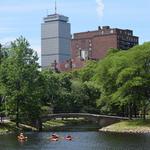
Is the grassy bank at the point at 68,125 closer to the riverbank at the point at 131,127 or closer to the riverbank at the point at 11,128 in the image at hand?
the riverbank at the point at 11,128

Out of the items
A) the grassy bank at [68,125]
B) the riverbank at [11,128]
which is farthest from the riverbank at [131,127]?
the grassy bank at [68,125]

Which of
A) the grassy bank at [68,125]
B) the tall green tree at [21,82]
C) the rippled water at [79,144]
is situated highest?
the tall green tree at [21,82]

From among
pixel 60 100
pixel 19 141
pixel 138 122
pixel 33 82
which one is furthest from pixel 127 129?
pixel 60 100

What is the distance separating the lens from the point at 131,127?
4198 inches

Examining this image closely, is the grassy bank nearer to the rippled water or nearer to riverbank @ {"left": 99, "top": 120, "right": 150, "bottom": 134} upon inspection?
riverbank @ {"left": 99, "top": 120, "right": 150, "bottom": 134}

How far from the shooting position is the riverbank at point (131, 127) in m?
104

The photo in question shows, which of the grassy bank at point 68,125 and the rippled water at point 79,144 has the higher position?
A: the grassy bank at point 68,125

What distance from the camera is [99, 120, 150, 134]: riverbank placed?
104188 mm

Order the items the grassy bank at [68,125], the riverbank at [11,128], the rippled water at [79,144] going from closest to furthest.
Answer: the rippled water at [79,144] → the riverbank at [11,128] → the grassy bank at [68,125]

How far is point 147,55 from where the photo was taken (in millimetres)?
108062

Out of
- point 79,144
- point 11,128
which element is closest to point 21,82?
point 11,128

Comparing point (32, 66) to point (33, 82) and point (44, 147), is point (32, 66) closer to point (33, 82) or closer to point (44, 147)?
point (33, 82)

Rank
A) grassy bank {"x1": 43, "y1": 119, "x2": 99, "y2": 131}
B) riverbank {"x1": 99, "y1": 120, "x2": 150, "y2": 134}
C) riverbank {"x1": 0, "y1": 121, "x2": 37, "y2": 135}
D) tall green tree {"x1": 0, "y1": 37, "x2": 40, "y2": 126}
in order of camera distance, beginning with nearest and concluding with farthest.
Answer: riverbank {"x1": 0, "y1": 121, "x2": 37, "y2": 135}
riverbank {"x1": 99, "y1": 120, "x2": 150, "y2": 134}
tall green tree {"x1": 0, "y1": 37, "x2": 40, "y2": 126}
grassy bank {"x1": 43, "y1": 119, "x2": 99, "y2": 131}

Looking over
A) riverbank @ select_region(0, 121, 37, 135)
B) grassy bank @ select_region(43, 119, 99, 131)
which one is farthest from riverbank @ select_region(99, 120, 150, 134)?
grassy bank @ select_region(43, 119, 99, 131)
